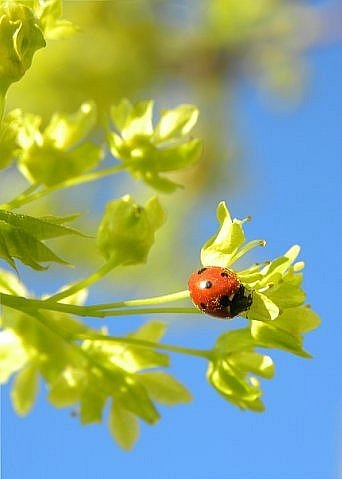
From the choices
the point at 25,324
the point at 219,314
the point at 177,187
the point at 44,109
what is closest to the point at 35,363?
the point at 25,324

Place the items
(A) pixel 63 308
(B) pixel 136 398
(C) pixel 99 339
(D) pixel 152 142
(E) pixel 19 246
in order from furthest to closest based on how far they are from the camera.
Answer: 1. (D) pixel 152 142
2. (B) pixel 136 398
3. (C) pixel 99 339
4. (A) pixel 63 308
5. (E) pixel 19 246

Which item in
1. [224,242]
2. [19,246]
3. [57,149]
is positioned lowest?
[19,246]

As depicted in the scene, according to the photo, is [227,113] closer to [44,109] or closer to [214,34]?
[214,34]

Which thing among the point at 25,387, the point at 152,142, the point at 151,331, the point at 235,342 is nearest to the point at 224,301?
the point at 235,342

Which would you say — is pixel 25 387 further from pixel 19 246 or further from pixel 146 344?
pixel 19 246

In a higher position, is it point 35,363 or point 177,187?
point 177,187

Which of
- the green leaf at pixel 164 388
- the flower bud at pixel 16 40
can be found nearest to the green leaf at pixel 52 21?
the flower bud at pixel 16 40

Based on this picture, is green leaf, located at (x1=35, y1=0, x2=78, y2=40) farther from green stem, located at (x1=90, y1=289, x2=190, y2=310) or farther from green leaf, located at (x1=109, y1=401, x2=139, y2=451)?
green leaf, located at (x1=109, y1=401, x2=139, y2=451)
